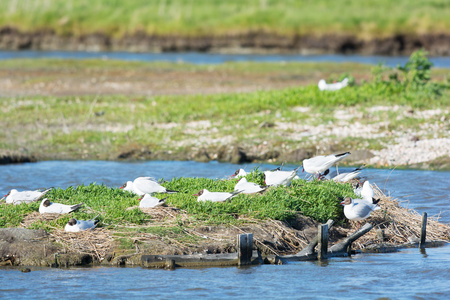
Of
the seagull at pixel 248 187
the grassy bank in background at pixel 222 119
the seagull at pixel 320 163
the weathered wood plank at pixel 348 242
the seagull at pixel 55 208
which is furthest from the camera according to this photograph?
the grassy bank in background at pixel 222 119

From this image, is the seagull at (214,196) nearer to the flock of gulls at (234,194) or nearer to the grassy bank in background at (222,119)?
the flock of gulls at (234,194)

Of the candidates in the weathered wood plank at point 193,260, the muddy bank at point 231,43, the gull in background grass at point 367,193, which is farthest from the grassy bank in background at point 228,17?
the weathered wood plank at point 193,260

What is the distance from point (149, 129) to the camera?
896 inches

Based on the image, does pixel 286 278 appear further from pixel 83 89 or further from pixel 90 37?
pixel 90 37

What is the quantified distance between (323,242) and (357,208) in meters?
1.11

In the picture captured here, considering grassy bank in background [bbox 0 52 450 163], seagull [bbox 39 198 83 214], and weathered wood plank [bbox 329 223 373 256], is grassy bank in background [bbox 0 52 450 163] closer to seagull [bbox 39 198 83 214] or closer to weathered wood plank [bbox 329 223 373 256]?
weathered wood plank [bbox 329 223 373 256]

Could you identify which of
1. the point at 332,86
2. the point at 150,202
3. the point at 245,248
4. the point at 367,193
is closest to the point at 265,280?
the point at 245,248

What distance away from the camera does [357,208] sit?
11617mm

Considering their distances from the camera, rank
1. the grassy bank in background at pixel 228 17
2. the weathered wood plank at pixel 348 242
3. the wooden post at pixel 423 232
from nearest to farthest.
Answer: the weathered wood plank at pixel 348 242, the wooden post at pixel 423 232, the grassy bank in background at pixel 228 17

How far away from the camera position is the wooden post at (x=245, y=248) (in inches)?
405

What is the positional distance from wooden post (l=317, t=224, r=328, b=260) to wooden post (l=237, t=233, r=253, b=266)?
1.16 metres

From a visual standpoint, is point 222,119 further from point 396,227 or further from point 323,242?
point 323,242

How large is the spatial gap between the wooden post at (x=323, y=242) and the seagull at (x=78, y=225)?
3.61 metres

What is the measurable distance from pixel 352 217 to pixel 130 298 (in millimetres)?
4346
